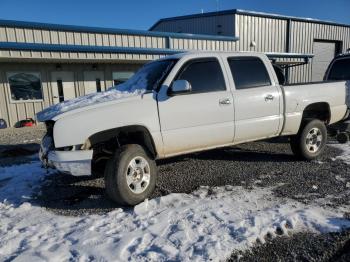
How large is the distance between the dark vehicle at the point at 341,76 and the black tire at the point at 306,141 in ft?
4.59

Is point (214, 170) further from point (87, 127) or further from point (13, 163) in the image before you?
point (13, 163)

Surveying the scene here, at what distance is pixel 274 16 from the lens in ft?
68.2

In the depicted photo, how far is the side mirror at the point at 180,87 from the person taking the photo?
14.6ft

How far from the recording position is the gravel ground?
3066 mm

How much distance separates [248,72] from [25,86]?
422 inches

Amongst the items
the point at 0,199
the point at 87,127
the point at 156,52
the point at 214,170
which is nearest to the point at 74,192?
the point at 0,199

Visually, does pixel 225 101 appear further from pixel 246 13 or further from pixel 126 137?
pixel 246 13

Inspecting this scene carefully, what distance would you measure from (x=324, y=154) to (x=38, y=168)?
589 centimetres

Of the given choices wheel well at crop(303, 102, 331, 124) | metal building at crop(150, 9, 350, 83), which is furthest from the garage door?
wheel well at crop(303, 102, 331, 124)

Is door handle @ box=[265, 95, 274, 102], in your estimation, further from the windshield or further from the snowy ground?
the windshield

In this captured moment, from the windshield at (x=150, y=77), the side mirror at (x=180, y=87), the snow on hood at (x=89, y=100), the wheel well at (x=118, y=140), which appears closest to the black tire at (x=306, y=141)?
the side mirror at (x=180, y=87)

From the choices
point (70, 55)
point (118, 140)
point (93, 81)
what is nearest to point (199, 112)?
point (118, 140)

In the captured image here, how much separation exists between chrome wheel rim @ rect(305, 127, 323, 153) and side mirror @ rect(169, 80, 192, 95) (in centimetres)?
296

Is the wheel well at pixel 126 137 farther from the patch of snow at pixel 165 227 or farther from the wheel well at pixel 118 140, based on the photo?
the patch of snow at pixel 165 227
